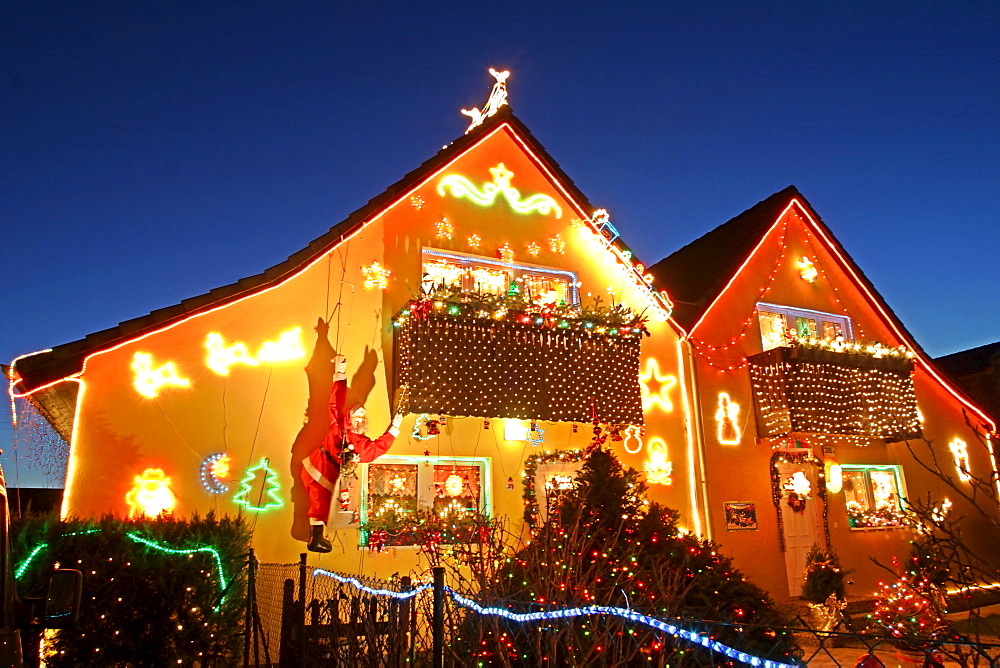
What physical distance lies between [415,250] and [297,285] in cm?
202

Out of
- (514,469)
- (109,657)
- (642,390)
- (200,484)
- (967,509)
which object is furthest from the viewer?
(967,509)

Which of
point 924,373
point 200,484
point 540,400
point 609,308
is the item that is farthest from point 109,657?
point 924,373

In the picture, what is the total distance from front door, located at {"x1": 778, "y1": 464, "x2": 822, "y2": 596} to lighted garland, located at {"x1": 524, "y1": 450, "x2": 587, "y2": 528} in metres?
4.45

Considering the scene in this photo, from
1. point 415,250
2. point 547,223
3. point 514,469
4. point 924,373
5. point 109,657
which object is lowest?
point 109,657

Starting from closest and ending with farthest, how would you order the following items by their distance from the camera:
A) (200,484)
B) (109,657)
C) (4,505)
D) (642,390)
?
(4,505) < (109,657) < (200,484) < (642,390)

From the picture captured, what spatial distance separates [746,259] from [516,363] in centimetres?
613

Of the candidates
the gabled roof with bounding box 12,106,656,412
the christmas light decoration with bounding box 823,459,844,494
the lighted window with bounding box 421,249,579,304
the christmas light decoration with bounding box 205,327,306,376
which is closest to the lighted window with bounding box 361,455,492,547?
the christmas light decoration with bounding box 205,327,306,376

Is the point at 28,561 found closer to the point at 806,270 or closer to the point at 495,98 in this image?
the point at 495,98

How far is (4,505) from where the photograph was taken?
13.2 ft

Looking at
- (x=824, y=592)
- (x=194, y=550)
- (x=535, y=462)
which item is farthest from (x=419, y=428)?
(x=824, y=592)

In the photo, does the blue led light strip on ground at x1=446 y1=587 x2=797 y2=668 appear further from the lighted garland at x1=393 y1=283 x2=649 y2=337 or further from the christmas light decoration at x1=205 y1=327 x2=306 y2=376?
the christmas light decoration at x1=205 y1=327 x2=306 y2=376

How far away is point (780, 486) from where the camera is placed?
1309 centimetres

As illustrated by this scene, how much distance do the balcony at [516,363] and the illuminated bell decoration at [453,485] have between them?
1.13 m

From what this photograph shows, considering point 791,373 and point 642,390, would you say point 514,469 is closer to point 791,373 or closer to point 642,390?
point 642,390
